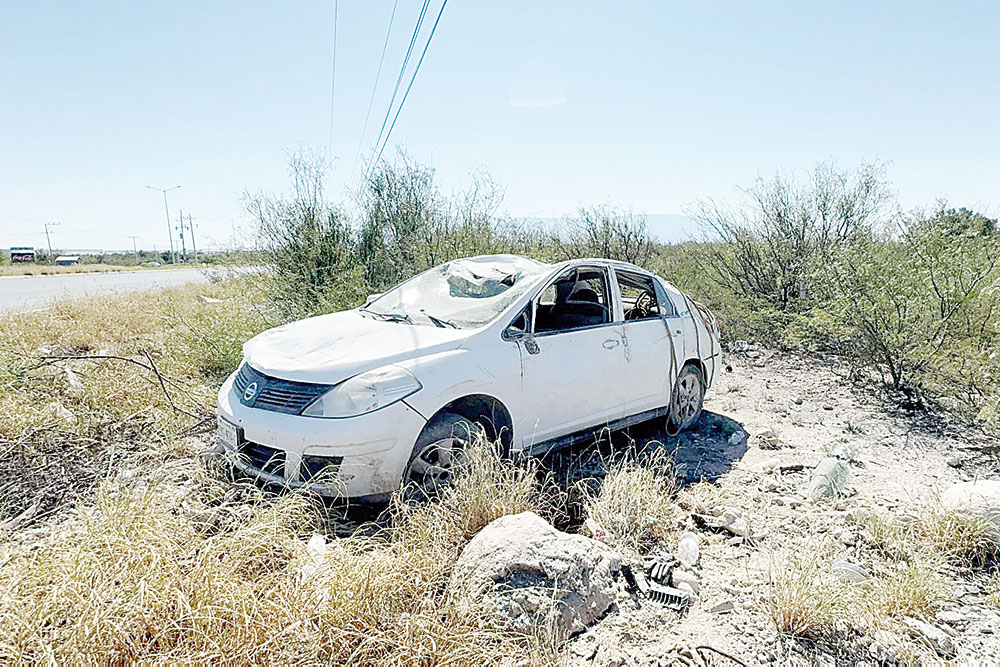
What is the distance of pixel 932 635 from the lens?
2.68m

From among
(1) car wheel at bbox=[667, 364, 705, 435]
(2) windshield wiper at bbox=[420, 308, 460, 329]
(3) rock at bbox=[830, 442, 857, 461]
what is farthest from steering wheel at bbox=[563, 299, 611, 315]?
(3) rock at bbox=[830, 442, 857, 461]

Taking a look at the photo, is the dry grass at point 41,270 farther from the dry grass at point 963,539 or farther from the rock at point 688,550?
the dry grass at point 963,539

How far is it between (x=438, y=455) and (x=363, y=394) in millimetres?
617

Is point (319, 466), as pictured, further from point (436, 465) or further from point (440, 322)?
point (440, 322)

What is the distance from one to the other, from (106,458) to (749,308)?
10.0 m

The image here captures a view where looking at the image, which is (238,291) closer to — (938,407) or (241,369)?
(241,369)

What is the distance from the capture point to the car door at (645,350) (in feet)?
16.5

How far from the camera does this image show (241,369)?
13.7 ft

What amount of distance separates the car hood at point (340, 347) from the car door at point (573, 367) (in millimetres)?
637

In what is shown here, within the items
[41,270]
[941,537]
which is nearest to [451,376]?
[941,537]

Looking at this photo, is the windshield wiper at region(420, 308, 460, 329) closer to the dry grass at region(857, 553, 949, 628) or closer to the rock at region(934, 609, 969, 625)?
the dry grass at region(857, 553, 949, 628)

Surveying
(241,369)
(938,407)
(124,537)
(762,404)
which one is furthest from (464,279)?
(938,407)

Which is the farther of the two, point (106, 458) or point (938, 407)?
point (938, 407)

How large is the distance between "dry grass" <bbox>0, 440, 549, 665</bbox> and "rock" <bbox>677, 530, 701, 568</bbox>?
1.30 m
